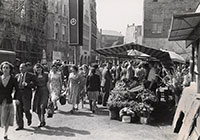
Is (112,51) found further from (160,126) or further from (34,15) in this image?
(34,15)

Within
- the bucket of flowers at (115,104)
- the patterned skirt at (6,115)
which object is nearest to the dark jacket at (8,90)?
the patterned skirt at (6,115)

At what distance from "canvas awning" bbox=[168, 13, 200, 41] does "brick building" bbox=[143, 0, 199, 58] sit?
26355mm

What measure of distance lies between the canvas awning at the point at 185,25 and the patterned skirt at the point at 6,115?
4.39m

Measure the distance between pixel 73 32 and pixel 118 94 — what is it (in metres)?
6.73

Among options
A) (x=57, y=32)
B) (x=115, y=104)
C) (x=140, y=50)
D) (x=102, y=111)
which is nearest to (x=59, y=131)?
(x=115, y=104)

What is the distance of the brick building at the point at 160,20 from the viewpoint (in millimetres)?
33781

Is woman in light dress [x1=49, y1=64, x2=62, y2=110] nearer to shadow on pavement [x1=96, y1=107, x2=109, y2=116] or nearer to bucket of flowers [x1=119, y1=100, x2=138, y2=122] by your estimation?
shadow on pavement [x1=96, y1=107, x2=109, y2=116]

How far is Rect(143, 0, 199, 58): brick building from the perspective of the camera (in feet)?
111

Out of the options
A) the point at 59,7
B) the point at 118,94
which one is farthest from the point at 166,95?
A: the point at 59,7

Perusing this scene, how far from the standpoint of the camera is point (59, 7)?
46.2 metres

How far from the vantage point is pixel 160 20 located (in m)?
34.0

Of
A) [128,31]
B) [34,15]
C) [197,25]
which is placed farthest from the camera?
[128,31]

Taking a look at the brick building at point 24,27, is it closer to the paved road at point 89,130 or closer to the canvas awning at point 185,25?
the paved road at point 89,130

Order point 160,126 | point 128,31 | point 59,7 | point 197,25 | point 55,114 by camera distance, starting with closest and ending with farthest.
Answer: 1. point 197,25
2. point 160,126
3. point 55,114
4. point 59,7
5. point 128,31
